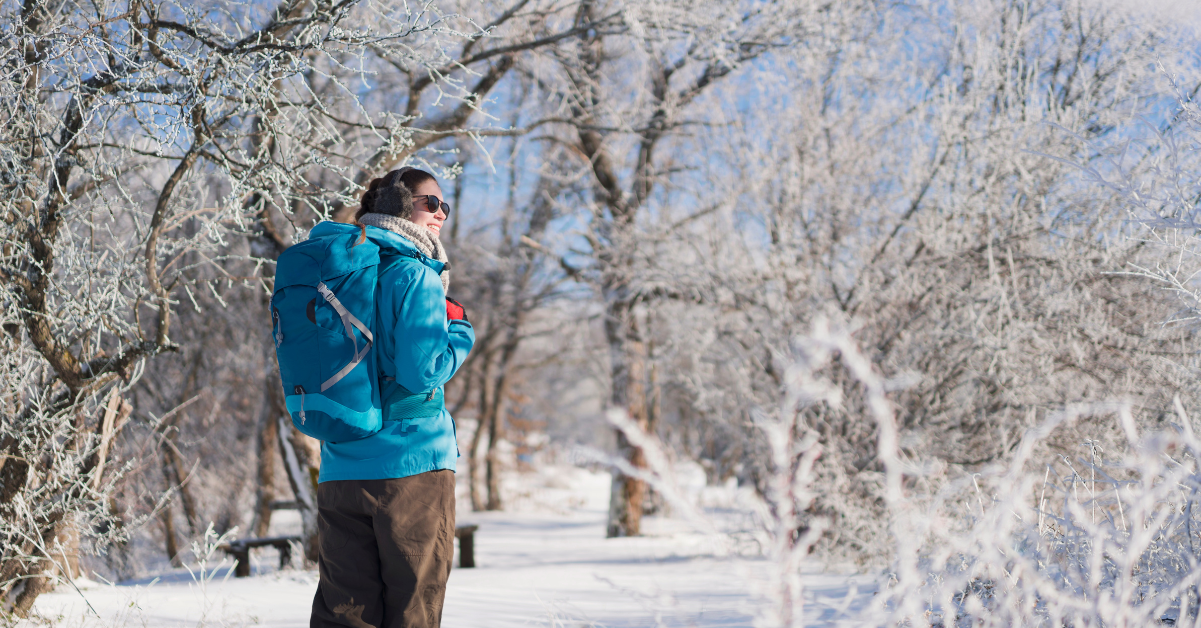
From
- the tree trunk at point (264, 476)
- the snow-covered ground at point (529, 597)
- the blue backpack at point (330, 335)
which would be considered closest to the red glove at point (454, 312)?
the blue backpack at point (330, 335)

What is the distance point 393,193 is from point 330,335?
462mm

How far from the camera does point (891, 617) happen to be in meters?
1.30

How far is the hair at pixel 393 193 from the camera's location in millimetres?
2223

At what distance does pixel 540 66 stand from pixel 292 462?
12.9ft

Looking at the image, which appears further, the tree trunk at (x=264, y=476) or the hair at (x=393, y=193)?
the tree trunk at (x=264, y=476)

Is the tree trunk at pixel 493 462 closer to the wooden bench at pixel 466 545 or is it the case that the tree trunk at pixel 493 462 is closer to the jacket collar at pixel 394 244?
the wooden bench at pixel 466 545

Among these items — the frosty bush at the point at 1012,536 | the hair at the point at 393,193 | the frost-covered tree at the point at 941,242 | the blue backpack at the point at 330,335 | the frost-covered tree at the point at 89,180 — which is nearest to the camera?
the frosty bush at the point at 1012,536

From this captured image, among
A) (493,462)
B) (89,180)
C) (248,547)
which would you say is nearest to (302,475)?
(248,547)

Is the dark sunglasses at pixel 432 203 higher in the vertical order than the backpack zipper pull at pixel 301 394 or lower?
higher

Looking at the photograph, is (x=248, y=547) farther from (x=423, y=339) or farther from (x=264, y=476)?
(x=264, y=476)

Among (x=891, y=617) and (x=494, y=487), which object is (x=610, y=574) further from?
(x=494, y=487)

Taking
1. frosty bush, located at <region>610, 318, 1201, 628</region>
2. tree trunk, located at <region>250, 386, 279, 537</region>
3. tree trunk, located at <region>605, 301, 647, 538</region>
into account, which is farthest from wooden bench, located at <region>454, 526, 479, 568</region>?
tree trunk, located at <region>250, 386, 279, 537</region>

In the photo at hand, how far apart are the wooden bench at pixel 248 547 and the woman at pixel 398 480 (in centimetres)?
404

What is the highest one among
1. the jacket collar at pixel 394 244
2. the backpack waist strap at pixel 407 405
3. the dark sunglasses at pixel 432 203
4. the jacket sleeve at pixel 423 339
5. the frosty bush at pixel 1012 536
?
the dark sunglasses at pixel 432 203
